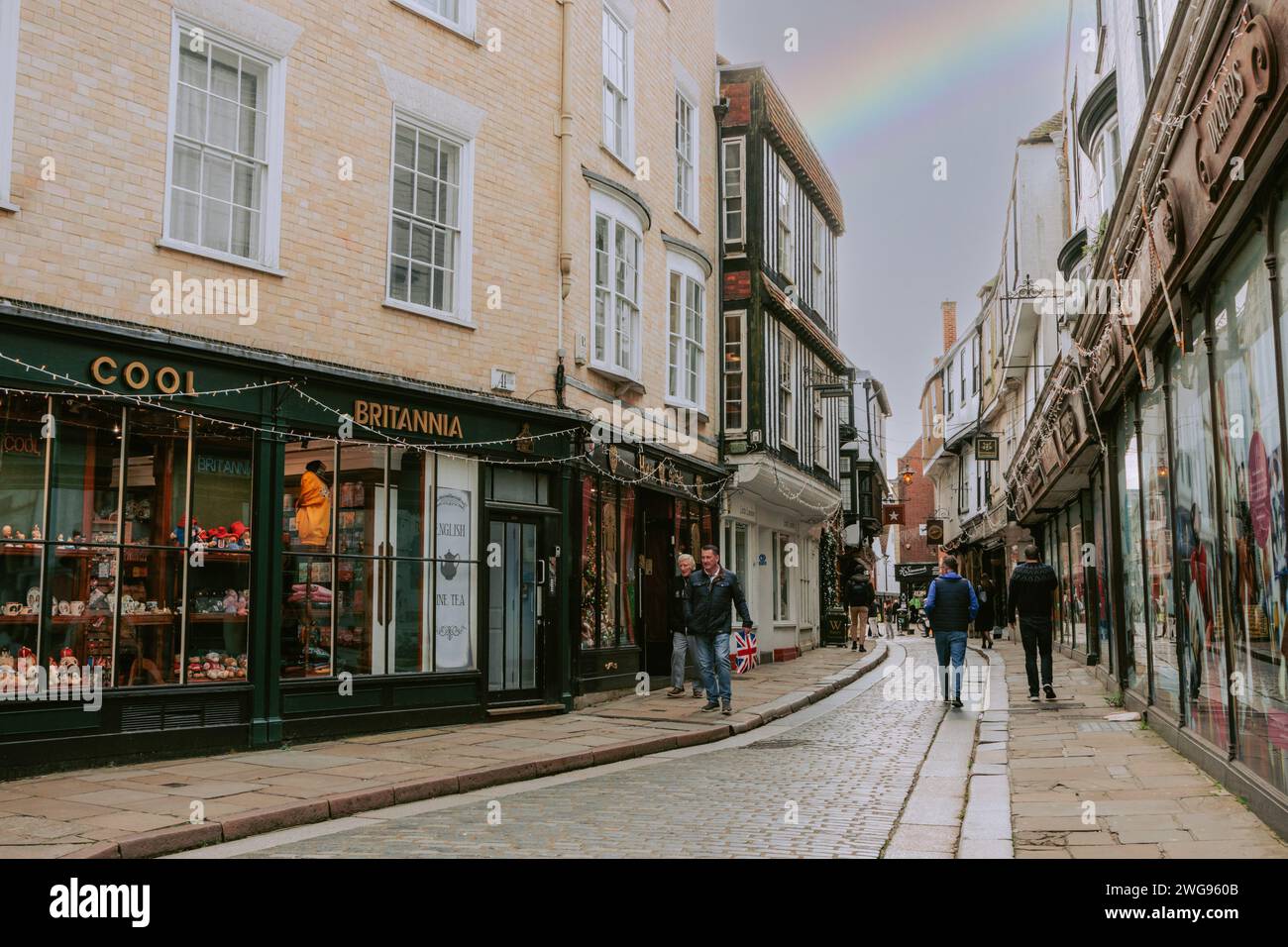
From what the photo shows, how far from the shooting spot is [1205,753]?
802 centimetres

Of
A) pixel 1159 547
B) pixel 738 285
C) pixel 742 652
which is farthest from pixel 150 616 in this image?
pixel 738 285

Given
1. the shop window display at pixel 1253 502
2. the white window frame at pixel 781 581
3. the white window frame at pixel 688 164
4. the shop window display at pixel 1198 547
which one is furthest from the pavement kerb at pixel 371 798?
the white window frame at pixel 781 581

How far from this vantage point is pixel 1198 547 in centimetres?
820

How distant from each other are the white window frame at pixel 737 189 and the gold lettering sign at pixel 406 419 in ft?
33.5

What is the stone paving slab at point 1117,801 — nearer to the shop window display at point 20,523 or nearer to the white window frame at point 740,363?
the shop window display at point 20,523

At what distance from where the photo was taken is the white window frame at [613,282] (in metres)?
15.1

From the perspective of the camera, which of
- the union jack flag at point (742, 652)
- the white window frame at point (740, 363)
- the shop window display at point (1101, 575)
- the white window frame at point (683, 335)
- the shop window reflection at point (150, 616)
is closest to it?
the shop window reflection at point (150, 616)

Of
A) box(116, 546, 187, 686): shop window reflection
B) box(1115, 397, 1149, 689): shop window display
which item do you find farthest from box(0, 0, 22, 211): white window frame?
box(1115, 397, 1149, 689): shop window display

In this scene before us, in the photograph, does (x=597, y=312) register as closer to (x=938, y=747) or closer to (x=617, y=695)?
(x=617, y=695)

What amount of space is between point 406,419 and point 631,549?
5.27m

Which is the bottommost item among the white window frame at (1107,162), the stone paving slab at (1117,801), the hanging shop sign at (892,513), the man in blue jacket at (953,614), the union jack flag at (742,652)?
the stone paving slab at (1117,801)

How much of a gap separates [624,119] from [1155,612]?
10097 mm

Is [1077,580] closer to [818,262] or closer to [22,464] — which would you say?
[818,262]

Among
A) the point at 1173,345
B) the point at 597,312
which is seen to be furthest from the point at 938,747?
the point at 597,312
